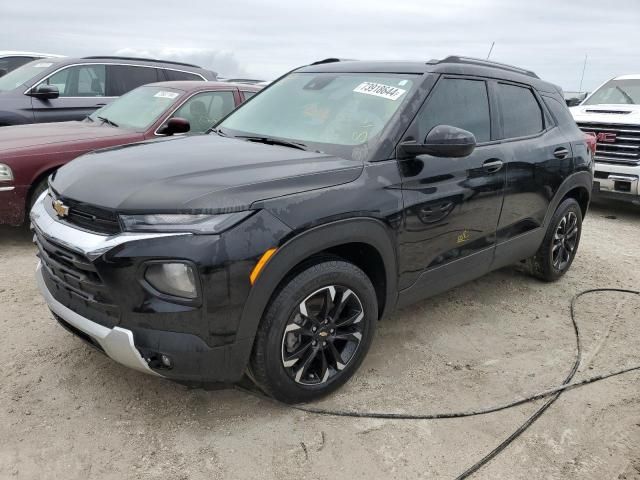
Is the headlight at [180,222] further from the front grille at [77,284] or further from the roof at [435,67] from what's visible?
the roof at [435,67]

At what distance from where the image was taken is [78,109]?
7.32m

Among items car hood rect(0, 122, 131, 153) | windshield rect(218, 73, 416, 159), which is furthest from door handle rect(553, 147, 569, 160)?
car hood rect(0, 122, 131, 153)

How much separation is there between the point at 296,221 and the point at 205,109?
410 cm

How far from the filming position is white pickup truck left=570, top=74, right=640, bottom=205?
24.9 feet

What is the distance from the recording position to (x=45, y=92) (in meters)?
6.89

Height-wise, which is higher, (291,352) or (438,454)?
(291,352)

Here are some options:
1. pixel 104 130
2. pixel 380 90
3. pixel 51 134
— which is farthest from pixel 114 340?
pixel 104 130

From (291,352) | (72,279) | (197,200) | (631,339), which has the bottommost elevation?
(631,339)

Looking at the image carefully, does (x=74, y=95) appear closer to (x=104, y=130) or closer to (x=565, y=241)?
(x=104, y=130)

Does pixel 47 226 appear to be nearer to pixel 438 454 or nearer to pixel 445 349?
pixel 438 454

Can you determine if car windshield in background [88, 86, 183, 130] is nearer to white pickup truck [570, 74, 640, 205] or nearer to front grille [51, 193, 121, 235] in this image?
front grille [51, 193, 121, 235]

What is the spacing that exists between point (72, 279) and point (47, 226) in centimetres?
34

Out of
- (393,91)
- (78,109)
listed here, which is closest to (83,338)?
(393,91)

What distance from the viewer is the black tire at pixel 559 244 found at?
4.63 m
